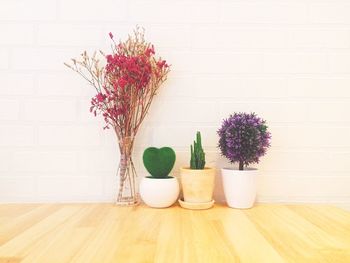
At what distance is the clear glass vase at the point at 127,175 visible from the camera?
1003 millimetres

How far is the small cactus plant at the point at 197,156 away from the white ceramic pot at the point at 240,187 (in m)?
0.08

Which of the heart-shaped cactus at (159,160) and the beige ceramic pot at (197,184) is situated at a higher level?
the heart-shaped cactus at (159,160)

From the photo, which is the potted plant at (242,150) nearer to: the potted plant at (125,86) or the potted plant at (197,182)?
the potted plant at (197,182)

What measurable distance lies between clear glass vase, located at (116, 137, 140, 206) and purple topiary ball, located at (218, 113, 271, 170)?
0.96 feet

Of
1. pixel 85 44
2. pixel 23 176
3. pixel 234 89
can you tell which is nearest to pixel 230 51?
pixel 234 89

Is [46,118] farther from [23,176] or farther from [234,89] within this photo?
[234,89]

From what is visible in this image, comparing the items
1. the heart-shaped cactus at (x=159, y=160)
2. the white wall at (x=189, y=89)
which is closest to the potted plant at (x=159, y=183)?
the heart-shaped cactus at (x=159, y=160)

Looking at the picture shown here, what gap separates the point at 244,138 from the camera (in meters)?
0.95

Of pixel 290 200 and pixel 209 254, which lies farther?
pixel 290 200

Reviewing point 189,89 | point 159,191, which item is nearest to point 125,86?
point 189,89

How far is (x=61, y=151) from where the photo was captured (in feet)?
3.55

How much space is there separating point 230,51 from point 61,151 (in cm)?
65

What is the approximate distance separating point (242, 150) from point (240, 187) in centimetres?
11

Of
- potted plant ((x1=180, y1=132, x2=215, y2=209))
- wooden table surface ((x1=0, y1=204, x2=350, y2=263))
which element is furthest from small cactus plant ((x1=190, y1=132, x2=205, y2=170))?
wooden table surface ((x1=0, y1=204, x2=350, y2=263))
